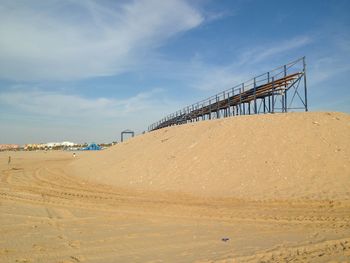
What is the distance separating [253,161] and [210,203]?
5270mm

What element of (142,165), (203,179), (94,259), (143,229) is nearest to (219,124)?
(142,165)

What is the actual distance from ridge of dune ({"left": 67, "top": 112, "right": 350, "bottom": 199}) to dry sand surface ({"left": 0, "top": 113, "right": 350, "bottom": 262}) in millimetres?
53

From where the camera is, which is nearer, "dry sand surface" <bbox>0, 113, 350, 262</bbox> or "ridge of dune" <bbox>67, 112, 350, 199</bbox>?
"dry sand surface" <bbox>0, 113, 350, 262</bbox>

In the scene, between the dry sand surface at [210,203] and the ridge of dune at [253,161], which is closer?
the dry sand surface at [210,203]

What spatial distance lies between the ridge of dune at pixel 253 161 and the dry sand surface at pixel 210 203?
2.1 inches

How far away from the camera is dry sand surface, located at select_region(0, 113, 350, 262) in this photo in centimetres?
681

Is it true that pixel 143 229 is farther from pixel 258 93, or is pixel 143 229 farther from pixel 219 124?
pixel 258 93

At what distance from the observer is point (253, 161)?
16.4 meters

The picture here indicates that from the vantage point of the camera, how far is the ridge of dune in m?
13.8

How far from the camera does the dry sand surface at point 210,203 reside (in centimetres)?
681

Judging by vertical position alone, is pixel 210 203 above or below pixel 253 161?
below

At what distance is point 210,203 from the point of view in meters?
11.9

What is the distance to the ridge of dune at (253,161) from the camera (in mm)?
13805

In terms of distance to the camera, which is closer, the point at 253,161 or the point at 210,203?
the point at 210,203
